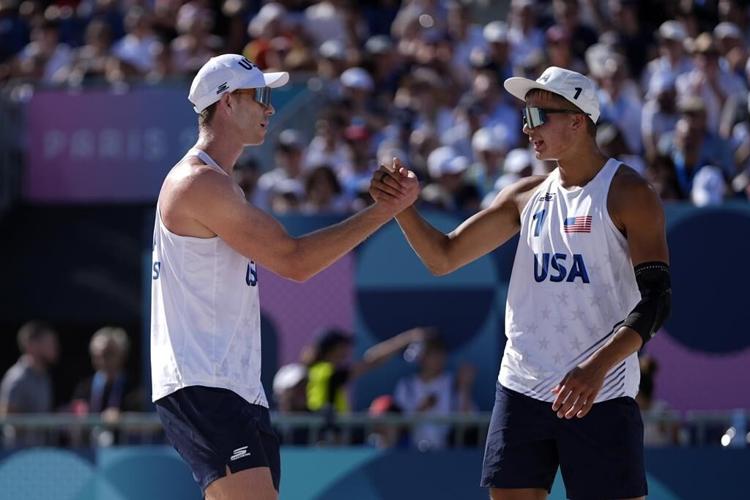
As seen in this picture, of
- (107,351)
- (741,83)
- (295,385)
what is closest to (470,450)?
(295,385)

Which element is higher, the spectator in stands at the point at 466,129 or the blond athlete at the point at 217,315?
the spectator in stands at the point at 466,129

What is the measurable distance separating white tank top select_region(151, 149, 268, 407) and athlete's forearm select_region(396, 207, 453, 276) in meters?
0.96

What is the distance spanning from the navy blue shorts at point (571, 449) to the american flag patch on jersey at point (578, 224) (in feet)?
2.31

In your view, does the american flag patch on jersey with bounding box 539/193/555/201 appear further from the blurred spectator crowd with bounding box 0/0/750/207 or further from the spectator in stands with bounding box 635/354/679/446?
the blurred spectator crowd with bounding box 0/0/750/207

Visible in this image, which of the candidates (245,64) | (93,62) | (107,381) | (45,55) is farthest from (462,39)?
(245,64)

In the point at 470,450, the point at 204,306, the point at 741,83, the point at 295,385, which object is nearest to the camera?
the point at 204,306

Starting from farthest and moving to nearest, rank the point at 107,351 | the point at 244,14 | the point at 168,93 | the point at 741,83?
the point at 244,14, the point at 168,93, the point at 741,83, the point at 107,351

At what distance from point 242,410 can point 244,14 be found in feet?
34.1

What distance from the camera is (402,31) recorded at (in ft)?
47.7

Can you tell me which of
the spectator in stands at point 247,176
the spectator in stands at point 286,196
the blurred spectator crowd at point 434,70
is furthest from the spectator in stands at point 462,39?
the spectator in stands at point 247,176

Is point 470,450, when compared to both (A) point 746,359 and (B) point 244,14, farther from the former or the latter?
(B) point 244,14

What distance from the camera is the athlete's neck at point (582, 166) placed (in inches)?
239

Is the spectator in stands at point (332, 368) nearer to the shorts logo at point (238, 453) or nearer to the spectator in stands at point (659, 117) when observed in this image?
the spectator in stands at point (659, 117)

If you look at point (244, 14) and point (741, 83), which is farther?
point (244, 14)
